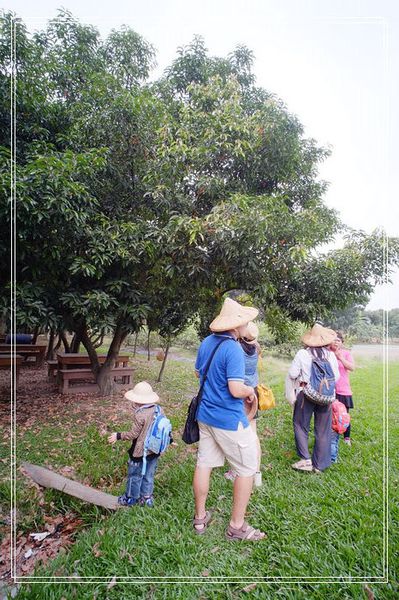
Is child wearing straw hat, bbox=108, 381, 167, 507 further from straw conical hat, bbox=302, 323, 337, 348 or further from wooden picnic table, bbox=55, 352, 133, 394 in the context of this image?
wooden picnic table, bbox=55, 352, 133, 394

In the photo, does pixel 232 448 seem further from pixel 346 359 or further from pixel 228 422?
pixel 346 359

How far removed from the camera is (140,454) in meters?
2.36

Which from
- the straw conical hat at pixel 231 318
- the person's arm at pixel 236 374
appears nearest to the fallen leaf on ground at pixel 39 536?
the person's arm at pixel 236 374

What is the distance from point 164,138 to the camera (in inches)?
133

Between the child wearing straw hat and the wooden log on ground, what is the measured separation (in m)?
0.09

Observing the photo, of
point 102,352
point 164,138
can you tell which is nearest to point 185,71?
point 164,138

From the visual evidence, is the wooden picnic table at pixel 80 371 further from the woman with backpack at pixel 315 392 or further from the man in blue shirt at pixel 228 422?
the man in blue shirt at pixel 228 422

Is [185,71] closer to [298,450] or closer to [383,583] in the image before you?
[298,450]

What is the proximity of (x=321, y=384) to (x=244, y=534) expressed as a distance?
1.29 m

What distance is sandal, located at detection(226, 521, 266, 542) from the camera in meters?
2.02

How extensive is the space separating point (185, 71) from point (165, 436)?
152 inches

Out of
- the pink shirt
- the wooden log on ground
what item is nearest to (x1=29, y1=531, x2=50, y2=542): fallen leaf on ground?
the wooden log on ground

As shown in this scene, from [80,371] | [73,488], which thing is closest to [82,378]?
[80,371]

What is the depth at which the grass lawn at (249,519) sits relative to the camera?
1729 mm
